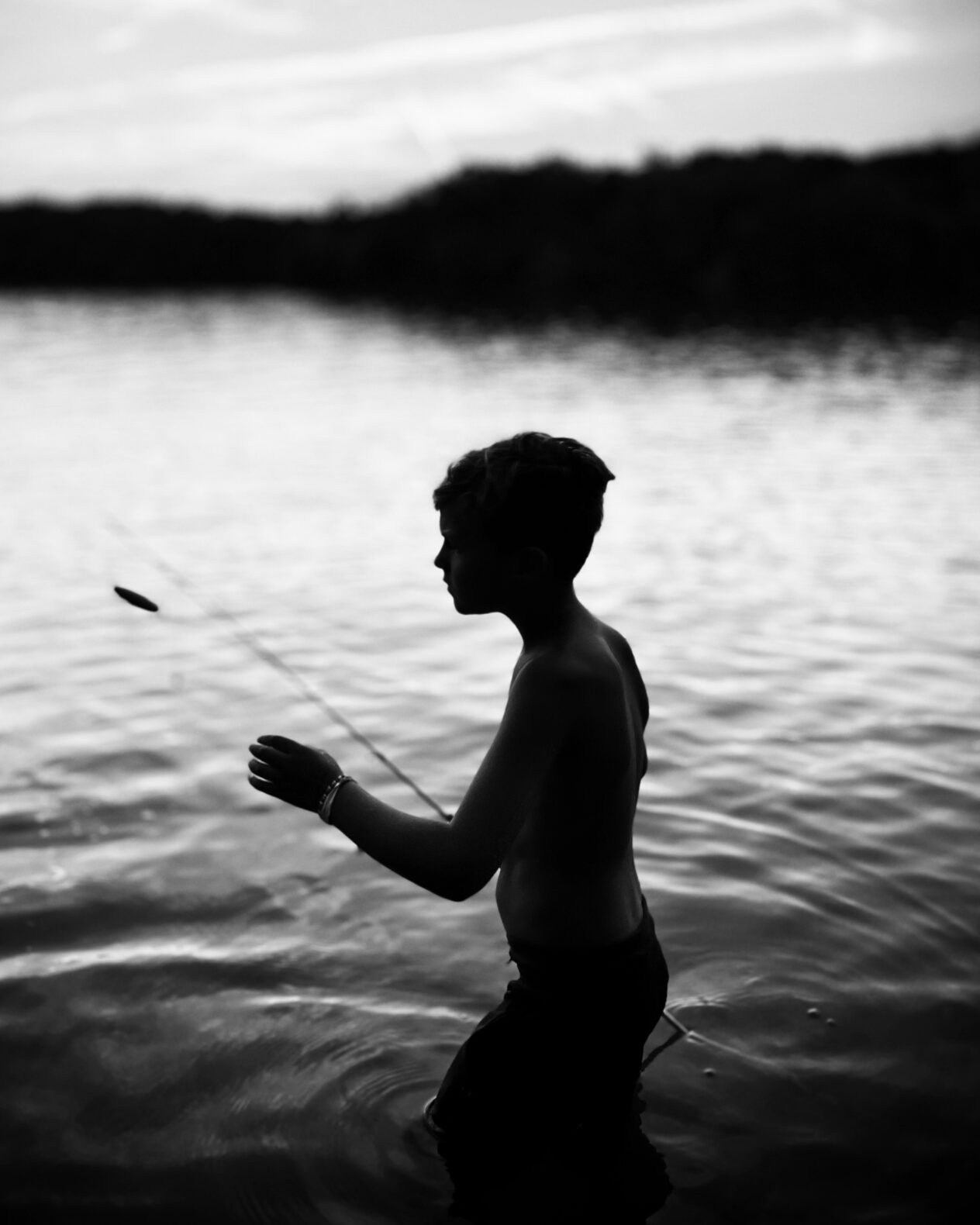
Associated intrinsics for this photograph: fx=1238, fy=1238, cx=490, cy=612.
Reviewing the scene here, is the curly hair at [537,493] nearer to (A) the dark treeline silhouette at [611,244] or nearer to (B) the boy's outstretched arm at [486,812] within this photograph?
(B) the boy's outstretched arm at [486,812]

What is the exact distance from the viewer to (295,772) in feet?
8.01

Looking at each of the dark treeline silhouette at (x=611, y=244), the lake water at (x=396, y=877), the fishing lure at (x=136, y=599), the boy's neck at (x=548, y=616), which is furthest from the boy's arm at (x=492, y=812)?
the dark treeline silhouette at (x=611, y=244)

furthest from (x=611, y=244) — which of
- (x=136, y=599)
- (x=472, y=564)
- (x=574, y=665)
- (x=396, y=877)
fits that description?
(x=574, y=665)

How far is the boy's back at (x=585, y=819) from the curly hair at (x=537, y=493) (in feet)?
0.56

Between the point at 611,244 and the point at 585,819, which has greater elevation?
the point at 611,244

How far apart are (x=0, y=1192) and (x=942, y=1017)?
279cm

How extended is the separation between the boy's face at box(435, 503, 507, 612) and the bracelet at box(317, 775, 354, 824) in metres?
0.41

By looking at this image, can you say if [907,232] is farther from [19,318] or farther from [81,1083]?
[81,1083]

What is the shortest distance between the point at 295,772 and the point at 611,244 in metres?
63.2

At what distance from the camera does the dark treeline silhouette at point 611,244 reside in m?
54.2

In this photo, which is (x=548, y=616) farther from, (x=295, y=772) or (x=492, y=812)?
(x=295, y=772)

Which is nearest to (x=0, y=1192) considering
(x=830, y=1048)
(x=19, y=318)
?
(x=830, y=1048)

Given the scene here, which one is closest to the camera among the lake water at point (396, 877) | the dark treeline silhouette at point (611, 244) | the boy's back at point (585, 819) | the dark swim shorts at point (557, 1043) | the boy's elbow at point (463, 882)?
the boy's elbow at point (463, 882)

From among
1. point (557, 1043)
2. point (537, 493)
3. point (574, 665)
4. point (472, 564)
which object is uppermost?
point (537, 493)
